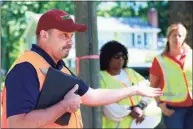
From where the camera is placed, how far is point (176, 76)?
6.07 metres

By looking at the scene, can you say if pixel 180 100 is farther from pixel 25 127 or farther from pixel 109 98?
pixel 25 127

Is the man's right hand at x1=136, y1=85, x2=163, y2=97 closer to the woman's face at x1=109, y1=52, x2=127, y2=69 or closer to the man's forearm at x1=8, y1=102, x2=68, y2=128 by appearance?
the man's forearm at x1=8, y1=102, x2=68, y2=128

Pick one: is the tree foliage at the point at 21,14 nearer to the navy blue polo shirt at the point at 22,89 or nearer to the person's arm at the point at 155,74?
the person's arm at the point at 155,74

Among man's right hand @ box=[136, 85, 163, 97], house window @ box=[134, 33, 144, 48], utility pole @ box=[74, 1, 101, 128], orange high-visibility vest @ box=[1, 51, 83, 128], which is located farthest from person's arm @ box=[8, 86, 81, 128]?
house window @ box=[134, 33, 144, 48]

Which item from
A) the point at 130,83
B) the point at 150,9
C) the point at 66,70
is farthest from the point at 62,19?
the point at 150,9

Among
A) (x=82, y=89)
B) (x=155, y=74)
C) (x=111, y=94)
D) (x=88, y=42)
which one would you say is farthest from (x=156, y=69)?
(x=82, y=89)

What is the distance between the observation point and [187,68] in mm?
6062

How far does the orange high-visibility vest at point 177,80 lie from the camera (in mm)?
6059

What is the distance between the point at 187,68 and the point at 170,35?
38 centimetres

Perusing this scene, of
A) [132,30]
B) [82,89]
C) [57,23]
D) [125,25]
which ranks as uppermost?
[57,23]

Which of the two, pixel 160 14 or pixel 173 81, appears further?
pixel 160 14

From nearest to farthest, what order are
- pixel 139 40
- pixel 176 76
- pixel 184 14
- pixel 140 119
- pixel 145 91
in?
pixel 145 91
pixel 140 119
pixel 176 76
pixel 184 14
pixel 139 40

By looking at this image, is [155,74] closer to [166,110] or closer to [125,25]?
[166,110]

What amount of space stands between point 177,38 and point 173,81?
44 cm
